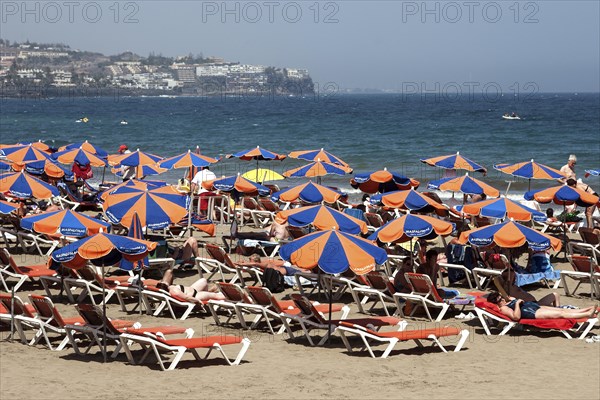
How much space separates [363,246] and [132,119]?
255 ft

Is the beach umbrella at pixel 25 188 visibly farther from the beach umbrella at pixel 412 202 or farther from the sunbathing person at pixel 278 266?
the beach umbrella at pixel 412 202

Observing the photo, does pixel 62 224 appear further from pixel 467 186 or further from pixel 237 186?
pixel 467 186

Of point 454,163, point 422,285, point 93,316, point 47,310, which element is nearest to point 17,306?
point 47,310

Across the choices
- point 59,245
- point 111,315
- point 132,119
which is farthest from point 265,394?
point 132,119

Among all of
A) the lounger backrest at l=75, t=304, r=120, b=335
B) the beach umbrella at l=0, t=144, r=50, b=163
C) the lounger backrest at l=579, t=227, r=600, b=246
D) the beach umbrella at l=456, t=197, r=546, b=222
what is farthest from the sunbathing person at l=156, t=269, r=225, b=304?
the beach umbrella at l=0, t=144, r=50, b=163

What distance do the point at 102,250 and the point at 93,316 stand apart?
26.8 inches

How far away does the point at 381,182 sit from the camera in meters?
18.3

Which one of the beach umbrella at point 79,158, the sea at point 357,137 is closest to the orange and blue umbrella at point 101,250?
the beach umbrella at point 79,158

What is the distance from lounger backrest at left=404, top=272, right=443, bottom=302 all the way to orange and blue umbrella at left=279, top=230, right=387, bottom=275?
1.64 m

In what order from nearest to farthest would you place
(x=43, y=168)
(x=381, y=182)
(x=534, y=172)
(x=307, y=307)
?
(x=307, y=307)
(x=534, y=172)
(x=381, y=182)
(x=43, y=168)

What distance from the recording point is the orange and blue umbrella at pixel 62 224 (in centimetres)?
1249

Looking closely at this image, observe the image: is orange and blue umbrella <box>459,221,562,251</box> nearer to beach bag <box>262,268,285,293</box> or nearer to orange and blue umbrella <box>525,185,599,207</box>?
beach bag <box>262,268,285,293</box>

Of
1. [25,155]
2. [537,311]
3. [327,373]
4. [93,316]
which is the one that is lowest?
[327,373]

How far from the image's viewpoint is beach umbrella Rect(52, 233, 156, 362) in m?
10.1
